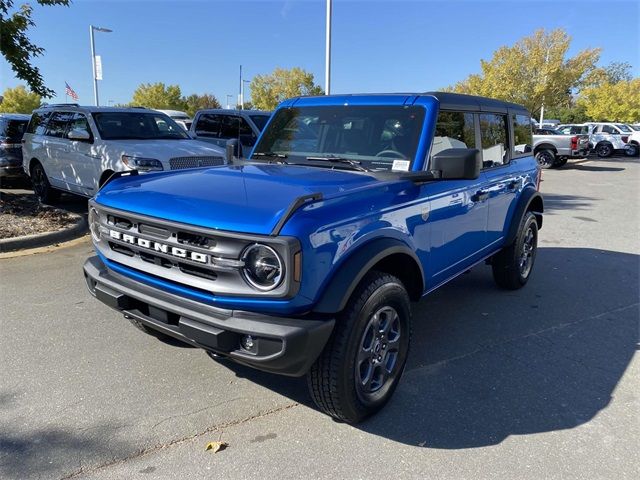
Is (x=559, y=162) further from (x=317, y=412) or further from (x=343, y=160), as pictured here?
(x=317, y=412)

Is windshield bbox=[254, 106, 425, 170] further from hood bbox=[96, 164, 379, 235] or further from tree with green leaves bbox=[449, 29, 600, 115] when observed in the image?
tree with green leaves bbox=[449, 29, 600, 115]

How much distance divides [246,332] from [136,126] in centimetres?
695

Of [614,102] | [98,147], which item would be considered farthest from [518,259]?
[614,102]

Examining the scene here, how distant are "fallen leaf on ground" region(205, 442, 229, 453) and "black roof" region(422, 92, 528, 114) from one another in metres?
2.75

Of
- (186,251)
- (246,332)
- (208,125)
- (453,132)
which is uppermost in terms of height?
(208,125)

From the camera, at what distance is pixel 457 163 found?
3143 millimetres

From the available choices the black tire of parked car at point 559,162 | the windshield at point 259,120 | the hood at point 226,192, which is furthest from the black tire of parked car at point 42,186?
the black tire of parked car at point 559,162

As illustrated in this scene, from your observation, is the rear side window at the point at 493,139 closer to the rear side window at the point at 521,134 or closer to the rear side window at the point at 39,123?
the rear side window at the point at 521,134

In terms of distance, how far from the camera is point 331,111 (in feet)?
13.2

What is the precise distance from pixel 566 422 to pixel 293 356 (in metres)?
1.85

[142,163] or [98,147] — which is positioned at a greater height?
[98,147]

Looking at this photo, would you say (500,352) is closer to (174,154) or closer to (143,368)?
(143,368)

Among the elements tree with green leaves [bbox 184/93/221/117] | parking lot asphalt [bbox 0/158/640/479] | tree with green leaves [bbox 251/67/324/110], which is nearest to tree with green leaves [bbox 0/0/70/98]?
parking lot asphalt [bbox 0/158/640/479]

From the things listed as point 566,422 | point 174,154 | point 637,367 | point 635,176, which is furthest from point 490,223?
point 635,176
